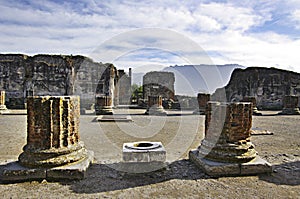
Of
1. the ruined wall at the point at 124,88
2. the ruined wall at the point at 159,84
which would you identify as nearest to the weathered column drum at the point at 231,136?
the ruined wall at the point at 159,84

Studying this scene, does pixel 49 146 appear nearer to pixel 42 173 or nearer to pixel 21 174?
pixel 42 173

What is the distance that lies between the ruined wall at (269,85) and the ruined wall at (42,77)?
543 inches

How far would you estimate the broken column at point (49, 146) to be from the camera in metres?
4.19

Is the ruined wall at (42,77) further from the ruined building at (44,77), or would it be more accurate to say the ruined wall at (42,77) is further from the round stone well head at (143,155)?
the round stone well head at (143,155)

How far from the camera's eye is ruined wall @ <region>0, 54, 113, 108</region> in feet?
64.8

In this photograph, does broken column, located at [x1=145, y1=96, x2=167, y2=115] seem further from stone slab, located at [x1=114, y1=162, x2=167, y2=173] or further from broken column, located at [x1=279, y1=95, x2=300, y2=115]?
stone slab, located at [x1=114, y1=162, x2=167, y2=173]

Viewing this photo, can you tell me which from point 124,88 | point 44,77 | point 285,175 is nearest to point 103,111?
point 44,77

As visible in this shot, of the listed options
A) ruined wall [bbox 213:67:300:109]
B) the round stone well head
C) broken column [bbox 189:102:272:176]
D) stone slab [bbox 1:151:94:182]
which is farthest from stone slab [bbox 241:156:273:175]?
ruined wall [bbox 213:67:300:109]

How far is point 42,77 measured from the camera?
65.0 feet

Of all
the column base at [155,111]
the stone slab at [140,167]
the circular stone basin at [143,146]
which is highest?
the column base at [155,111]

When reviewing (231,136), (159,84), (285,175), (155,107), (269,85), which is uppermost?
(159,84)

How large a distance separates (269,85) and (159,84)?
10632 mm

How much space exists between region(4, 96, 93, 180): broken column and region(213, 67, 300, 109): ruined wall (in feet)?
65.8

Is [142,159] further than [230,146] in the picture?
No
